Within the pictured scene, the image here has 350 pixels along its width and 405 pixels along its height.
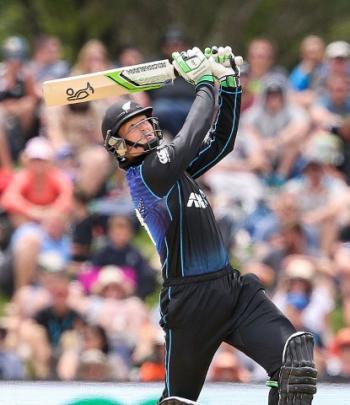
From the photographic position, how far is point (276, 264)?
10.1 meters

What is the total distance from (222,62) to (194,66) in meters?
0.23

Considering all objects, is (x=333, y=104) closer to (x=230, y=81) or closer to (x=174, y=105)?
(x=174, y=105)

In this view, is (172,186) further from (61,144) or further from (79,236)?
(61,144)

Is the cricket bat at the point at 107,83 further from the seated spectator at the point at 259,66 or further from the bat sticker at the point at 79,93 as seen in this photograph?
the seated spectator at the point at 259,66

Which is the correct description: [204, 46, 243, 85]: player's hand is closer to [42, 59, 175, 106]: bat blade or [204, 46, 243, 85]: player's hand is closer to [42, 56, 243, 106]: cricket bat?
Result: [42, 56, 243, 106]: cricket bat

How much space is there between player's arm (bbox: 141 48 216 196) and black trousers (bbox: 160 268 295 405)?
1.66 ft

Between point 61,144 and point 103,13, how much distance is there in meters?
6.86

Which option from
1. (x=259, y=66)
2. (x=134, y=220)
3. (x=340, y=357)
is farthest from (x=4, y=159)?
(x=340, y=357)

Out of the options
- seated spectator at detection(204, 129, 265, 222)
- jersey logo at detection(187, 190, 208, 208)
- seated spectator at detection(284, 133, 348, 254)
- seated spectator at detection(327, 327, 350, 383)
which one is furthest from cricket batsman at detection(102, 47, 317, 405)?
seated spectator at detection(204, 129, 265, 222)

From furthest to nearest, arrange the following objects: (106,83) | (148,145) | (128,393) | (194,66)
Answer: (128,393)
(106,83)
(194,66)
(148,145)

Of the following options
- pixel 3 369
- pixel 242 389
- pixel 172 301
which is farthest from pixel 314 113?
pixel 172 301

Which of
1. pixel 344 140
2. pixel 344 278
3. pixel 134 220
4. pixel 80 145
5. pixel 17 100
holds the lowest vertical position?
pixel 344 278

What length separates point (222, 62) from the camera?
6.17m

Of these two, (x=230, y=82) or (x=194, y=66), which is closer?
(x=194, y=66)
